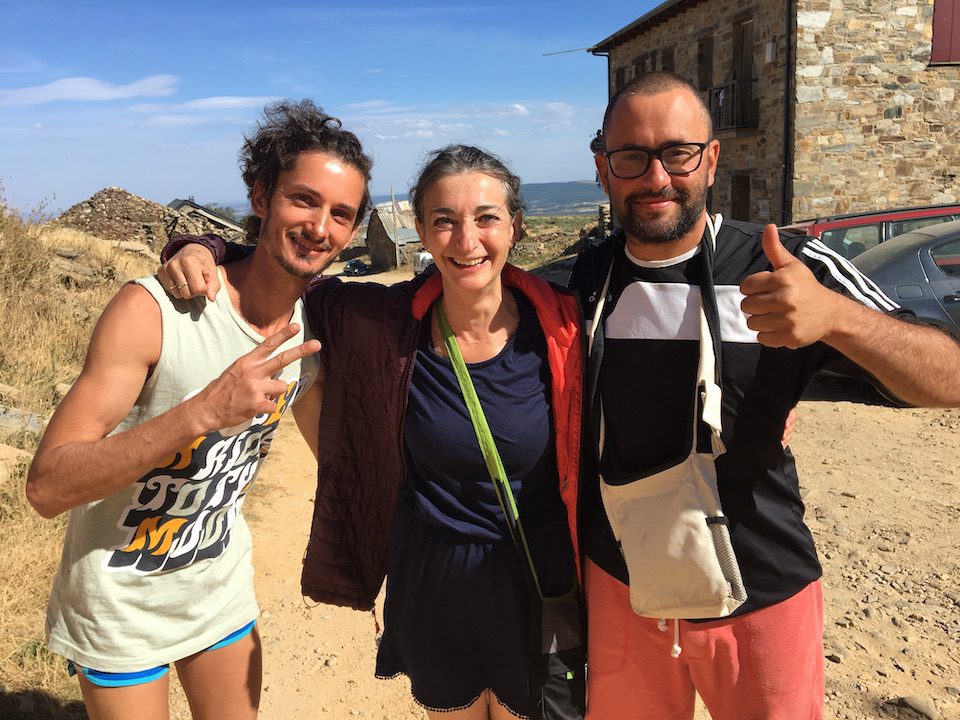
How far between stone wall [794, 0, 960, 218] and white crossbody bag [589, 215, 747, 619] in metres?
A: 12.0

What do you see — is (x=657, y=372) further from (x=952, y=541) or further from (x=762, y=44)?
(x=762, y=44)

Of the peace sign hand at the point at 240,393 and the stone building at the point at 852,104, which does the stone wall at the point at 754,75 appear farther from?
the peace sign hand at the point at 240,393

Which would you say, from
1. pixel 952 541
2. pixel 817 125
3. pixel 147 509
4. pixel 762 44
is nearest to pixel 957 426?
pixel 952 541

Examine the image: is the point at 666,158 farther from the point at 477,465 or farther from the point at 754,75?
the point at 754,75

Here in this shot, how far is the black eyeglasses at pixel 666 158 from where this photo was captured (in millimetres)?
1914

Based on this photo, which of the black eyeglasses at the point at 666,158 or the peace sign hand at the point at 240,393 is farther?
the black eyeglasses at the point at 666,158

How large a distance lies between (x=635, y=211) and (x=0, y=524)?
3.63 metres

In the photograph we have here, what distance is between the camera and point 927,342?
1.64 m

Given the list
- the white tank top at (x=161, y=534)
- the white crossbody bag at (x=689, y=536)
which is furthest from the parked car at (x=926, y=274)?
the white tank top at (x=161, y=534)

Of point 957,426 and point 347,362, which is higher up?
point 347,362

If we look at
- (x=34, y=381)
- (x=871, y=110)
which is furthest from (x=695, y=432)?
(x=871, y=110)

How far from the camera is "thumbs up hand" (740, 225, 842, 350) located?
1.54m

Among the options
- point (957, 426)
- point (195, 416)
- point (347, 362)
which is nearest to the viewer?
point (195, 416)

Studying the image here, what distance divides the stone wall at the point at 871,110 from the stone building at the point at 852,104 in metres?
0.02
